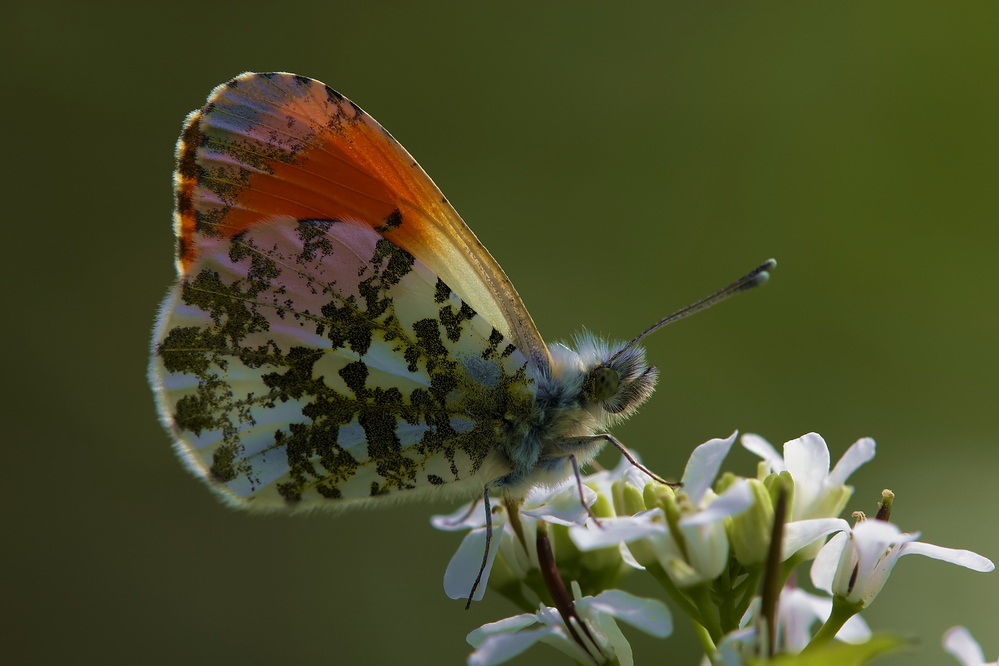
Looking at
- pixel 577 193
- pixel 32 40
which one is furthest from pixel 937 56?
pixel 32 40

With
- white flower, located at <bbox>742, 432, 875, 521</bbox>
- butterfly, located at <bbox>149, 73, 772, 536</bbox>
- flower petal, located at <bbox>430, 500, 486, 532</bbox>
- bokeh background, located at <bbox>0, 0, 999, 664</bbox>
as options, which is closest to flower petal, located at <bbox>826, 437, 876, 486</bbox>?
white flower, located at <bbox>742, 432, 875, 521</bbox>

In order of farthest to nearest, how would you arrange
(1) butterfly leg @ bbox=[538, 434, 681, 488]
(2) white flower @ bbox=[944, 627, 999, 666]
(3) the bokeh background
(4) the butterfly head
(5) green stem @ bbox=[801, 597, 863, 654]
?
1. (3) the bokeh background
2. (4) the butterfly head
3. (1) butterfly leg @ bbox=[538, 434, 681, 488]
4. (5) green stem @ bbox=[801, 597, 863, 654]
5. (2) white flower @ bbox=[944, 627, 999, 666]

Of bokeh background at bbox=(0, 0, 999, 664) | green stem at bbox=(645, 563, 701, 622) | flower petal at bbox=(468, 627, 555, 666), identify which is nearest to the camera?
flower petal at bbox=(468, 627, 555, 666)

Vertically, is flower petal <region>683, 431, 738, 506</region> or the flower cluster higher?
flower petal <region>683, 431, 738, 506</region>

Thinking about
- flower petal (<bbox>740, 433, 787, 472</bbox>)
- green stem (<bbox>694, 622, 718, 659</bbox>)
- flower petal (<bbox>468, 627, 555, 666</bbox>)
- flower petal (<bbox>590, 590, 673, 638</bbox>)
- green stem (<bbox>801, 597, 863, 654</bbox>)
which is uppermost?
flower petal (<bbox>740, 433, 787, 472</bbox>)

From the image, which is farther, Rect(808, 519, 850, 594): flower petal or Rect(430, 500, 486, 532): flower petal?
Rect(430, 500, 486, 532): flower petal

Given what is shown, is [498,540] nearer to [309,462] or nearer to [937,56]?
[309,462]

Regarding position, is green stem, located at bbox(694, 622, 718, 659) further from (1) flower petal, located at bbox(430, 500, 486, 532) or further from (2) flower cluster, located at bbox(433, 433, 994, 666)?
(1) flower petal, located at bbox(430, 500, 486, 532)

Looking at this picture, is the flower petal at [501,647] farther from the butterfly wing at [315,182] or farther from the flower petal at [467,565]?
the butterfly wing at [315,182]

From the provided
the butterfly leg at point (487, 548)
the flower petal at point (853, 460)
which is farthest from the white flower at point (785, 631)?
the butterfly leg at point (487, 548)

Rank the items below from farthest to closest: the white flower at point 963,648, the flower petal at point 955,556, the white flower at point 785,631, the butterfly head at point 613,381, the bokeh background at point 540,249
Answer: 1. the bokeh background at point 540,249
2. the butterfly head at point 613,381
3. the flower petal at point 955,556
4. the white flower at point 785,631
5. the white flower at point 963,648
